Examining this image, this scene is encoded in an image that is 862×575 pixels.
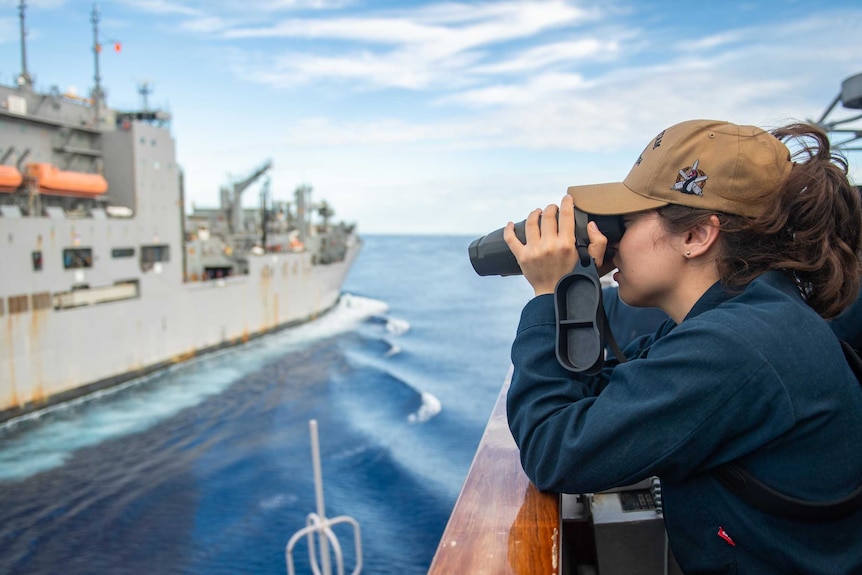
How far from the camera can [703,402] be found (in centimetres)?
94

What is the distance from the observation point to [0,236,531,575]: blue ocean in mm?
8406

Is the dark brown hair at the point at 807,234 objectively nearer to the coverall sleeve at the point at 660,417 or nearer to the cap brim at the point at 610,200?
the cap brim at the point at 610,200

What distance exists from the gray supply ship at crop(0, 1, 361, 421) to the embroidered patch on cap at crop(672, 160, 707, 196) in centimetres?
1484

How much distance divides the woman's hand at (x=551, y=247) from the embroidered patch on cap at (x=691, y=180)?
0.56ft

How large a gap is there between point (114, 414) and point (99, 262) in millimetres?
4200

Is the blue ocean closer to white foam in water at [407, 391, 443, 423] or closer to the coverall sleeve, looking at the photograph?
white foam in water at [407, 391, 443, 423]

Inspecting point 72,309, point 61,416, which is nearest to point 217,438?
point 61,416

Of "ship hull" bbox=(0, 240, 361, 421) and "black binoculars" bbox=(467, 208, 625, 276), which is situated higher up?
"black binoculars" bbox=(467, 208, 625, 276)

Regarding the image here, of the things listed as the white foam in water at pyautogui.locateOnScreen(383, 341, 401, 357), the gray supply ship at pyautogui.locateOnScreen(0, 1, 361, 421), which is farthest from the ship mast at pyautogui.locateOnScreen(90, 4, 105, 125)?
the white foam in water at pyautogui.locateOnScreen(383, 341, 401, 357)

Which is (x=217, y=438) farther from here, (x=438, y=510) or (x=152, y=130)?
(x=152, y=130)

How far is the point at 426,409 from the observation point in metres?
15.0

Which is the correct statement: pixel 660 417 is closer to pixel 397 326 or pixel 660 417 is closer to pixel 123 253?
pixel 123 253

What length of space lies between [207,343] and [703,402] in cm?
2015

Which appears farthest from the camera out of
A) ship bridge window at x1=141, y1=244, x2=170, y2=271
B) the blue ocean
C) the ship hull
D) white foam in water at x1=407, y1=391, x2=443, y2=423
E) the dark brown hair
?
ship bridge window at x1=141, y1=244, x2=170, y2=271
